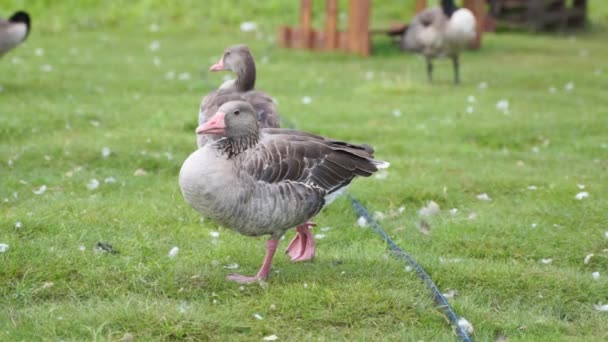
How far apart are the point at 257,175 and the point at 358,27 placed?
11670 millimetres

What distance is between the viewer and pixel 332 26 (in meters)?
16.6

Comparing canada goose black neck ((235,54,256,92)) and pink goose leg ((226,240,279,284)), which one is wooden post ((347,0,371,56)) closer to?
canada goose black neck ((235,54,256,92))

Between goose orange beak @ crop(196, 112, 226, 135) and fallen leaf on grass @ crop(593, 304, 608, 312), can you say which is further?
fallen leaf on grass @ crop(593, 304, 608, 312)

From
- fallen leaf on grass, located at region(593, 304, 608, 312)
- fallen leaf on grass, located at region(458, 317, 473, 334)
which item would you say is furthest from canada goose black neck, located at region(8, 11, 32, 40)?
fallen leaf on grass, located at region(593, 304, 608, 312)

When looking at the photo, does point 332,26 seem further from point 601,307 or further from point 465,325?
point 465,325

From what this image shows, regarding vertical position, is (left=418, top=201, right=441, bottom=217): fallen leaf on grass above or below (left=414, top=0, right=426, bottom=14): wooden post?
below

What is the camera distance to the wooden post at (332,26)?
53.7ft

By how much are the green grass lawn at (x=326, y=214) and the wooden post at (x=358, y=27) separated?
2141mm

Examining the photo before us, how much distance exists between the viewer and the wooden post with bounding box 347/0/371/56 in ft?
52.9

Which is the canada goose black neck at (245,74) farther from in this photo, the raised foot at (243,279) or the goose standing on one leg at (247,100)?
the raised foot at (243,279)

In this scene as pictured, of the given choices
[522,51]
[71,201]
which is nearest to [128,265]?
[71,201]

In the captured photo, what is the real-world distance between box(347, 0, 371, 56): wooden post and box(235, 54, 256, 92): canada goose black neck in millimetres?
9071

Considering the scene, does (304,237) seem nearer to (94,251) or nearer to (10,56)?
(94,251)

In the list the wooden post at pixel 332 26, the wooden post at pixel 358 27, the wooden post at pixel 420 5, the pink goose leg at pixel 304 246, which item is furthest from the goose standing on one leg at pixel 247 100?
the wooden post at pixel 420 5
